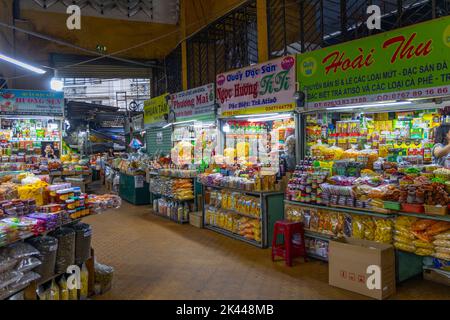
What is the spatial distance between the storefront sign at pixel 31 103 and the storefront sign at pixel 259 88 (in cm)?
659

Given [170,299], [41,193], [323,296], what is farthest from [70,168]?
[323,296]

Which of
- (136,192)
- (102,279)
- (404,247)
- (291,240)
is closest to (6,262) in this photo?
(102,279)

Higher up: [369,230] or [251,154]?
[251,154]

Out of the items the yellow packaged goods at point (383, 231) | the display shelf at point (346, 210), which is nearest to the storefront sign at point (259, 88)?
the display shelf at point (346, 210)

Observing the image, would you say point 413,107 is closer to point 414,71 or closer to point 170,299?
point 414,71

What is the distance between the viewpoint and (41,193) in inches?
169

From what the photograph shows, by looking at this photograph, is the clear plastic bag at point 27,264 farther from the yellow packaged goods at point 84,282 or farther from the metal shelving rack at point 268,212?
the metal shelving rack at point 268,212

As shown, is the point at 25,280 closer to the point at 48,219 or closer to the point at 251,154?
the point at 48,219

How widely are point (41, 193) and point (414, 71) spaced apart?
4.92 meters

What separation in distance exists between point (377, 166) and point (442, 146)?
126cm

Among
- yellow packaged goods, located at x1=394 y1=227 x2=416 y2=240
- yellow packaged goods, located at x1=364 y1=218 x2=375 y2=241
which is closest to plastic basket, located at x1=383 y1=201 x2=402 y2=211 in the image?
yellow packaged goods, located at x1=394 y1=227 x2=416 y2=240

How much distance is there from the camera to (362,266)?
13.8ft

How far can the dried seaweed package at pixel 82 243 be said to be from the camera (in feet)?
13.8

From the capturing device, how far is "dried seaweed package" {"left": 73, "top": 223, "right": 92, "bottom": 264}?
419cm
